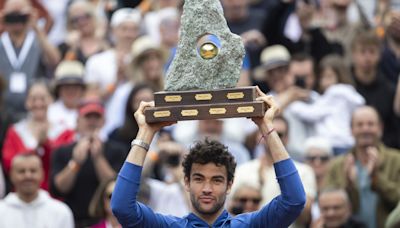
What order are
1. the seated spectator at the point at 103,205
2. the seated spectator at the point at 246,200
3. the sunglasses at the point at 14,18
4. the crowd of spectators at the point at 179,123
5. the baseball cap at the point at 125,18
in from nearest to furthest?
the seated spectator at the point at 246,200 → the seated spectator at the point at 103,205 → the crowd of spectators at the point at 179,123 → the sunglasses at the point at 14,18 → the baseball cap at the point at 125,18

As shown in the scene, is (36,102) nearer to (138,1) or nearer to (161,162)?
(161,162)

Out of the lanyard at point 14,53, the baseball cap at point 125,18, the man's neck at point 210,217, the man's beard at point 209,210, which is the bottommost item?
the man's neck at point 210,217

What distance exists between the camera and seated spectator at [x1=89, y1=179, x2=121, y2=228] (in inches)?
519

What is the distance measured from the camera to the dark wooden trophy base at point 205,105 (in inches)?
358

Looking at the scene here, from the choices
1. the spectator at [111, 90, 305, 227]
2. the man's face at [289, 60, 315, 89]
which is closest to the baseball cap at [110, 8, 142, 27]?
the man's face at [289, 60, 315, 89]

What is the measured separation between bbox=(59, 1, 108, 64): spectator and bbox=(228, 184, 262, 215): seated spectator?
5.48 metres

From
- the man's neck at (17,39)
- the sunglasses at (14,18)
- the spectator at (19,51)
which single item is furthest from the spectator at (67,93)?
the sunglasses at (14,18)

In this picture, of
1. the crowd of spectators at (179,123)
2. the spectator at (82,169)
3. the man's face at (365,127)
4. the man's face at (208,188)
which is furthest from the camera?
the spectator at (82,169)

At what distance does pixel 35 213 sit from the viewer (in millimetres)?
13648

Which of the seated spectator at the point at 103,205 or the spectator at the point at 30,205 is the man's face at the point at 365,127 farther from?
the spectator at the point at 30,205

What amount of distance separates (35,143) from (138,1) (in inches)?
220

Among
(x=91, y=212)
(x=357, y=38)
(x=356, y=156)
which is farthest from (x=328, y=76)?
(x=91, y=212)

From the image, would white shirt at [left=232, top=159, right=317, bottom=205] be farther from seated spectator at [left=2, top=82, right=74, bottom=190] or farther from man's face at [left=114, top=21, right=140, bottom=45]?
man's face at [left=114, top=21, right=140, bottom=45]

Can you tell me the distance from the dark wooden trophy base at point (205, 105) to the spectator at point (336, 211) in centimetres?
440
